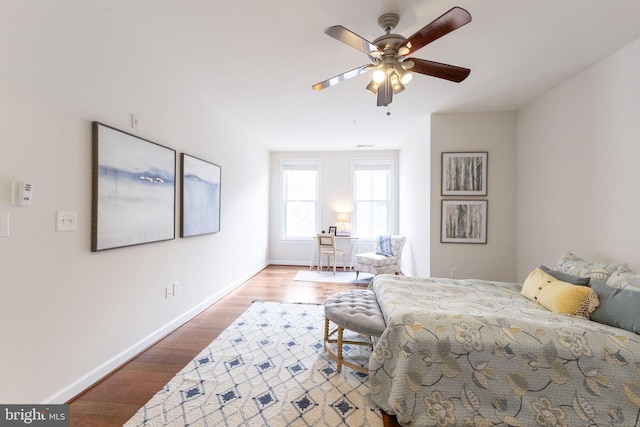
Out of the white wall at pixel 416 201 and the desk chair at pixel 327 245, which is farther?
the desk chair at pixel 327 245

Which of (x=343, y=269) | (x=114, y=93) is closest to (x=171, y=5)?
(x=114, y=93)

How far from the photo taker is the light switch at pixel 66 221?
1.64 m

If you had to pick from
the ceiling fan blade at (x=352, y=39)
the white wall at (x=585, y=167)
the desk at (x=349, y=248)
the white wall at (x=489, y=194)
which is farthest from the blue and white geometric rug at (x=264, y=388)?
the desk at (x=349, y=248)

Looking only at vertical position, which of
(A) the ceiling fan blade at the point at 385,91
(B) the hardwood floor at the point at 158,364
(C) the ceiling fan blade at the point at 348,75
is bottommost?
(B) the hardwood floor at the point at 158,364

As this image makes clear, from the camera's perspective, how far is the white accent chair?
460 centimetres

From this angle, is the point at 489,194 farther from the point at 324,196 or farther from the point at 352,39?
the point at 324,196

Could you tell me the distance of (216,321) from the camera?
301 centimetres

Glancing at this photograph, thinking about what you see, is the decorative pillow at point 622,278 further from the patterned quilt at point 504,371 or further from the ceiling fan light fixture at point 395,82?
the ceiling fan light fixture at point 395,82

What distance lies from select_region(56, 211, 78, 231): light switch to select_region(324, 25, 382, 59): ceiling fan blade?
1.98 m

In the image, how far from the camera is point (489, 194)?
362 cm

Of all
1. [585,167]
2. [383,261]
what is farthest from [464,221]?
[383,261]

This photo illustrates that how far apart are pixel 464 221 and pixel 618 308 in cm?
203

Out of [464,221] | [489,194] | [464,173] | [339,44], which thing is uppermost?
[339,44]

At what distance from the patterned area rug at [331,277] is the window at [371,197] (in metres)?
1.14
